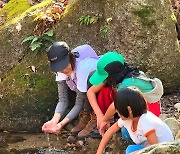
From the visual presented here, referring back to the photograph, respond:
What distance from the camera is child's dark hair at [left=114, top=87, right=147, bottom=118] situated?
12.7ft

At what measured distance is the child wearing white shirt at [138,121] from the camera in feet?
12.7

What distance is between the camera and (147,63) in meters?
5.90

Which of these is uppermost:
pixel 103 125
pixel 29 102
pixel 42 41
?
pixel 42 41

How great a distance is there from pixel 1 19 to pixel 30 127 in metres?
1.97

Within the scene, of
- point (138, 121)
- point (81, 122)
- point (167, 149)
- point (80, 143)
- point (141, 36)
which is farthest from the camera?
point (141, 36)

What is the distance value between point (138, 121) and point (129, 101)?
10.3 inches

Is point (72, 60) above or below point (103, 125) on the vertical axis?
above

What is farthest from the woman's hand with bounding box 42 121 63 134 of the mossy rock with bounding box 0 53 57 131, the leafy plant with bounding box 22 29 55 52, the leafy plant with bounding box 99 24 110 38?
the leafy plant with bounding box 99 24 110 38

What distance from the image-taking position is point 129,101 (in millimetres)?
3857

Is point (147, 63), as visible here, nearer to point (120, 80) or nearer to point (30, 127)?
point (120, 80)

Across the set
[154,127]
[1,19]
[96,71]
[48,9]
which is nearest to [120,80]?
[96,71]

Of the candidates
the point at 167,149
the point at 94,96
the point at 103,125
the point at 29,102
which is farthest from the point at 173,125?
the point at 167,149

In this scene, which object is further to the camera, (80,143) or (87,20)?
(87,20)

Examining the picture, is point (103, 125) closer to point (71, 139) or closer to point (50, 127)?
point (50, 127)
